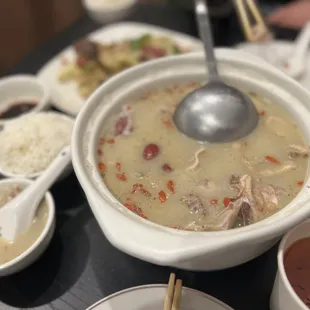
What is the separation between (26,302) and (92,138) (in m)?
0.52

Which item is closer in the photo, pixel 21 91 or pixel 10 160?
pixel 10 160

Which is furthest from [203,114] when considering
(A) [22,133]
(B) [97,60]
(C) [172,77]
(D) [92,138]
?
(B) [97,60]

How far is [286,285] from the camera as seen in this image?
3.07ft

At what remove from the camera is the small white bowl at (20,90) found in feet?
6.20

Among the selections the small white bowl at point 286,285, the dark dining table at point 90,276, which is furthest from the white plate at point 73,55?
the small white bowl at point 286,285

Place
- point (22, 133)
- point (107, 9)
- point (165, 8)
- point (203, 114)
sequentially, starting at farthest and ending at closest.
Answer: point (165, 8)
point (107, 9)
point (22, 133)
point (203, 114)

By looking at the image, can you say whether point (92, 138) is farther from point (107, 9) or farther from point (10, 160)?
point (107, 9)

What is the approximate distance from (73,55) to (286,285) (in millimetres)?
1648

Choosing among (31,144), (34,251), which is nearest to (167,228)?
(34,251)

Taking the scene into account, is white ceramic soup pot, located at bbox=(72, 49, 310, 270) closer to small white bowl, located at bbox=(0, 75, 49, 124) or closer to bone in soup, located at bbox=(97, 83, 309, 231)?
bone in soup, located at bbox=(97, 83, 309, 231)

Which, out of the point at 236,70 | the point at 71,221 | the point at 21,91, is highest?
the point at 236,70

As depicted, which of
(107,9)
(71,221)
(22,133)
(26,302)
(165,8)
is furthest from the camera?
(165,8)

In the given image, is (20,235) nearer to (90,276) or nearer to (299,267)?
(90,276)

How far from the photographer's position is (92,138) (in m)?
1.23
